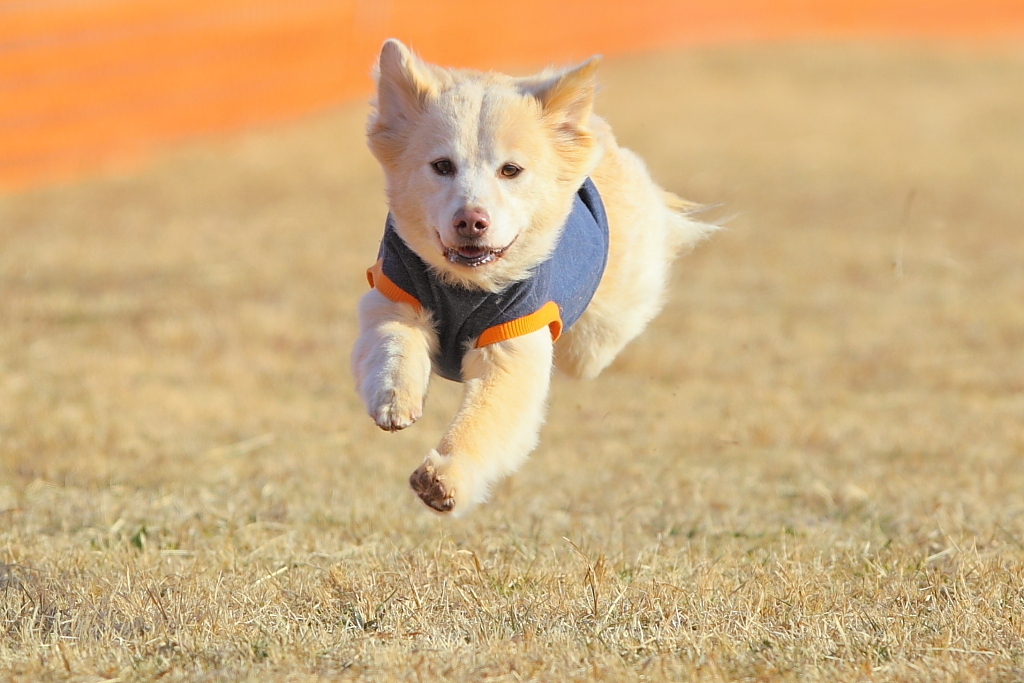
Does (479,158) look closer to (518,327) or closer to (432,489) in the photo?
(518,327)

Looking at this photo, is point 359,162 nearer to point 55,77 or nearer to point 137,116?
point 137,116

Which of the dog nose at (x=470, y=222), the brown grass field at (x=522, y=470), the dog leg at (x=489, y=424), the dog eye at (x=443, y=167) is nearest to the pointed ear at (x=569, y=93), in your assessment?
the dog eye at (x=443, y=167)

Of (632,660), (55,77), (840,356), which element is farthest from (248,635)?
(55,77)

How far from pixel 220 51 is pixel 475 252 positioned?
465 inches

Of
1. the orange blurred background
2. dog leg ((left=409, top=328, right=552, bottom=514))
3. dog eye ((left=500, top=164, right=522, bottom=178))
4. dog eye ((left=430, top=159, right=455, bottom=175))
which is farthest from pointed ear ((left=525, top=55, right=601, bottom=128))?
the orange blurred background

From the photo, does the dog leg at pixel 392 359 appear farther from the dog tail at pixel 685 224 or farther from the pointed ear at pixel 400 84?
the dog tail at pixel 685 224

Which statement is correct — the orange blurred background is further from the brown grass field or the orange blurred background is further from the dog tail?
the dog tail

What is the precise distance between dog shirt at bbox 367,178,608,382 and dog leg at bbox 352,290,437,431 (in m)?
0.05

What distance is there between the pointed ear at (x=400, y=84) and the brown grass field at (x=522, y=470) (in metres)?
1.45

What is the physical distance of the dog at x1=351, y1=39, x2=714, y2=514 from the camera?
3.62 metres

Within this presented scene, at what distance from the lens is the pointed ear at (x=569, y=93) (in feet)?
12.7

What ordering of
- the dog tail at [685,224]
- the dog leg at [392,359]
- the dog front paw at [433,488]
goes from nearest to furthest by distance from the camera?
the dog front paw at [433,488] < the dog leg at [392,359] < the dog tail at [685,224]

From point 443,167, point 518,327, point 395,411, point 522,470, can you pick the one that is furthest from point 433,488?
point 522,470

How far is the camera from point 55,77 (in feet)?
41.9
